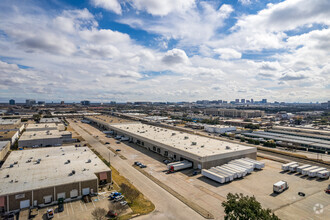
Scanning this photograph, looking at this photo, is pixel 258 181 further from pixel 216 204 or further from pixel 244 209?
pixel 244 209

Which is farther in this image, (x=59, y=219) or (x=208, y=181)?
(x=208, y=181)

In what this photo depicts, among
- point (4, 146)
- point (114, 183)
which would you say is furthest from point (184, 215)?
point (4, 146)

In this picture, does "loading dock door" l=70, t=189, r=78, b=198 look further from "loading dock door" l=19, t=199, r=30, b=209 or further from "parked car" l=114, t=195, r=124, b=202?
"parked car" l=114, t=195, r=124, b=202

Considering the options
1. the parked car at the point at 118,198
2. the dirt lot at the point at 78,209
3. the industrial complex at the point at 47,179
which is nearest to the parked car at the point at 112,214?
the dirt lot at the point at 78,209

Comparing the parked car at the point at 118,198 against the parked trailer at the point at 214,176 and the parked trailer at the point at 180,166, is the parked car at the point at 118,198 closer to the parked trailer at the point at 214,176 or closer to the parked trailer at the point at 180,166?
the parked trailer at the point at 180,166

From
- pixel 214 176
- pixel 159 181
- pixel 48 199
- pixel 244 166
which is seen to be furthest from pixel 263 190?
pixel 48 199

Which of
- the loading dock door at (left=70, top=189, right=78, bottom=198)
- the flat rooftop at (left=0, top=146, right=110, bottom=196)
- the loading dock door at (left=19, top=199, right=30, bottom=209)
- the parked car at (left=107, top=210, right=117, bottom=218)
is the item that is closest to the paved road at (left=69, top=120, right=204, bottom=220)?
the parked car at (left=107, top=210, right=117, bottom=218)

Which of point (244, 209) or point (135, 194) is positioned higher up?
point (244, 209)
